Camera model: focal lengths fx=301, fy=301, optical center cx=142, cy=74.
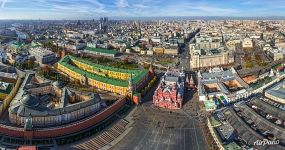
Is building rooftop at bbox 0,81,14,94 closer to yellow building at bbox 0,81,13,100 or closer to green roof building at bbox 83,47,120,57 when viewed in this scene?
yellow building at bbox 0,81,13,100

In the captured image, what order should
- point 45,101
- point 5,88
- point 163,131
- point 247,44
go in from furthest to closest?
point 247,44, point 5,88, point 45,101, point 163,131

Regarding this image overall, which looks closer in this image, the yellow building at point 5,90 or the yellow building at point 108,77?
the yellow building at point 5,90

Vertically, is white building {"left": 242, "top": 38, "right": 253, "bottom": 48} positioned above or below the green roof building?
above

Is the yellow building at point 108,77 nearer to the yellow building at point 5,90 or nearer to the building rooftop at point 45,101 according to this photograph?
the building rooftop at point 45,101

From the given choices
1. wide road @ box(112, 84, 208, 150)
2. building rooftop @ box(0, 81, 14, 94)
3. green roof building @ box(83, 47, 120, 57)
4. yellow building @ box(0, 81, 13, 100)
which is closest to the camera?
wide road @ box(112, 84, 208, 150)

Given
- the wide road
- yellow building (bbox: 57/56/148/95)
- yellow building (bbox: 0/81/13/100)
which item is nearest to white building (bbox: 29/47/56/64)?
yellow building (bbox: 57/56/148/95)

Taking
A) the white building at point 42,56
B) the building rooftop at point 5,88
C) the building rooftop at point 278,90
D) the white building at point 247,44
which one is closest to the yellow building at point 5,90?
the building rooftop at point 5,88

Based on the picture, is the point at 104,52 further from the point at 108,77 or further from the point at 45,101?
the point at 45,101

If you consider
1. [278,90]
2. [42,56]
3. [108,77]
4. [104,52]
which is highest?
[104,52]

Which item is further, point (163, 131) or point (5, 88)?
point (5, 88)

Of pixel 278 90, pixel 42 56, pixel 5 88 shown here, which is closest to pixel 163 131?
pixel 278 90

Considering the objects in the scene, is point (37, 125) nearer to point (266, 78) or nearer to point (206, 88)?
point (206, 88)

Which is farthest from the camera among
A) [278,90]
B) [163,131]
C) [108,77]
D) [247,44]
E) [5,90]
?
[247,44]
